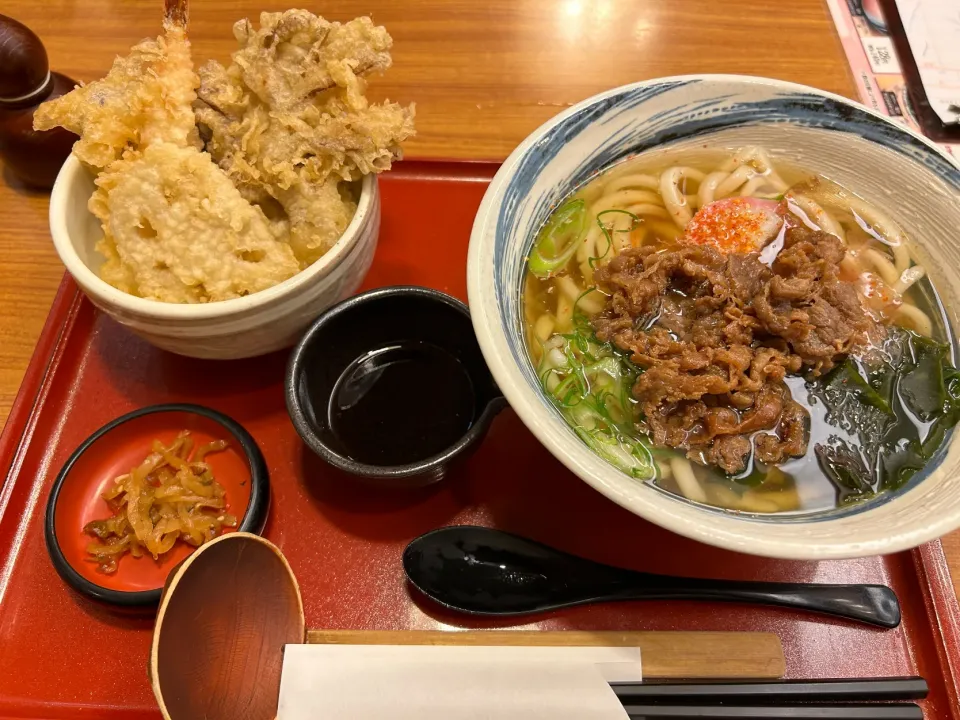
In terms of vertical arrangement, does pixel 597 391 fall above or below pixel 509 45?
below

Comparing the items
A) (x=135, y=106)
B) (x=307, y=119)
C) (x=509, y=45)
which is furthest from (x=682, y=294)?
(x=509, y=45)

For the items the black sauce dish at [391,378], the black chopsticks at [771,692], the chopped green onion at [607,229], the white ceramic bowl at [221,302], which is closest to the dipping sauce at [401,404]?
the black sauce dish at [391,378]

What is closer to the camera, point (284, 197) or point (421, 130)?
point (284, 197)

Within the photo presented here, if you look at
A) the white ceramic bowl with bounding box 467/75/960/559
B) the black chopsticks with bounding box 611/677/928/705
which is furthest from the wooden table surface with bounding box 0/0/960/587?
the black chopsticks with bounding box 611/677/928/705

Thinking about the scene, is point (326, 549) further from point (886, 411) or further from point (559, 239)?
point (886, 411)

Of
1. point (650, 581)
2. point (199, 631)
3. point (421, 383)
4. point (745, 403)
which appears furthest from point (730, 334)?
point (199, 631)

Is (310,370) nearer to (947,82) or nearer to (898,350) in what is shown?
(898,350)
